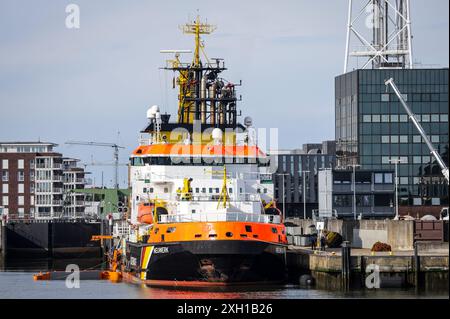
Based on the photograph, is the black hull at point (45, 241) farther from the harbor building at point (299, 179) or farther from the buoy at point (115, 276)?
the buoy at point (115, 276)

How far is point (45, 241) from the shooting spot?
128375 mm

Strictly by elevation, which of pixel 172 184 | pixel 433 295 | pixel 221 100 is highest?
pixel 221 100

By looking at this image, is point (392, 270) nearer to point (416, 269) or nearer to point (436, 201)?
point (416, 269)

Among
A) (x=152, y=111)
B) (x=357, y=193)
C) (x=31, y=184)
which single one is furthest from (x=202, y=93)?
(x=31, y=184)

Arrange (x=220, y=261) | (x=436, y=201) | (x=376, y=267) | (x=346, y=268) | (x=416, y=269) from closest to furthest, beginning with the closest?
(x=220, y=261) → (x=416, y=269) → (x=376, y=267) → (x=346, y=268) → (x=436, y=201)

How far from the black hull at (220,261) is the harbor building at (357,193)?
177 feet

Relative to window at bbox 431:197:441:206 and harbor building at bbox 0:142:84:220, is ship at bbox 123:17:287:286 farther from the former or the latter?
harbor building at bbox 0:142:84:220

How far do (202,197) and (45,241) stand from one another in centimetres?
5679

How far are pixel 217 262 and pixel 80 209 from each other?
112694 mm

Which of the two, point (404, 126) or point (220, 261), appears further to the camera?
point (404, 126)

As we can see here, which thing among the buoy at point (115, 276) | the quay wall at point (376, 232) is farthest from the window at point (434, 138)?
the buoy at point (115, 276)

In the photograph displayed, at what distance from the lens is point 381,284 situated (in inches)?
2798
